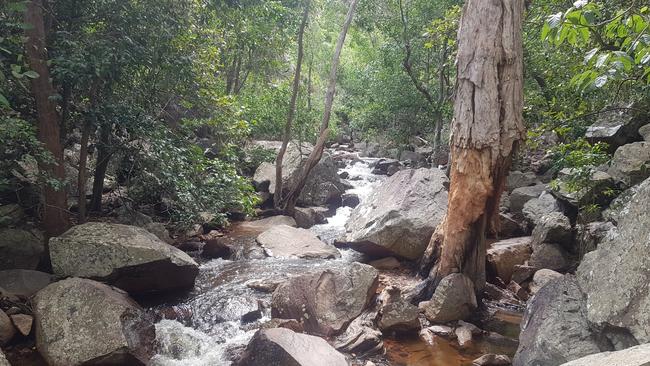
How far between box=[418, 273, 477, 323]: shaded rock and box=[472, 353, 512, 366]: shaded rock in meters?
1.02

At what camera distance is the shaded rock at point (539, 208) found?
9.28 meters

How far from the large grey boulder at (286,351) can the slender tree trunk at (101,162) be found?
406cm

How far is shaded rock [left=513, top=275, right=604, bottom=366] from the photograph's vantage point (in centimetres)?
394

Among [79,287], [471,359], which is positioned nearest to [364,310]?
[471,359]

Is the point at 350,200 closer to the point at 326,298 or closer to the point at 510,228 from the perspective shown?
the point at 510,228

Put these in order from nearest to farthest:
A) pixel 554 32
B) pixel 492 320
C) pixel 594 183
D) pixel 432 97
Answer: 1. pixel 554 32
2. pixel 492 320
3. pixel 594 183
4. pixel 432 97

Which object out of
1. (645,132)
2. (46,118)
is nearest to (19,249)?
(46,118)

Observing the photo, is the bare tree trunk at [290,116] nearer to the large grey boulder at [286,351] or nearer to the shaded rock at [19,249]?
the shaded rock at [19,249]

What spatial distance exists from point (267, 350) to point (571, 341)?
289cm

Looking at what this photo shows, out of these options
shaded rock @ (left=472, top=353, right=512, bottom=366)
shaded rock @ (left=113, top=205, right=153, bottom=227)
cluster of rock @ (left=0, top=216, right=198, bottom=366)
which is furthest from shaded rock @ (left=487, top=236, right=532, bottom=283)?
shaded rock @ (left=113, top=205, right=153, bottom=227)

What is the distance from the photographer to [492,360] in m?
4.96

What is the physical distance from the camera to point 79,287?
4.93m

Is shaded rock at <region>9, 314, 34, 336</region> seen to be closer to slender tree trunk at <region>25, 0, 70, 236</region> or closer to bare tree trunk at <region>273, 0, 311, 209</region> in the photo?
slender tree trunk at <region>25, 0, 70, 236</region>

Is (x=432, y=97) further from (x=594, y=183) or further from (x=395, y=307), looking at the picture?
(x=395, y=307)
